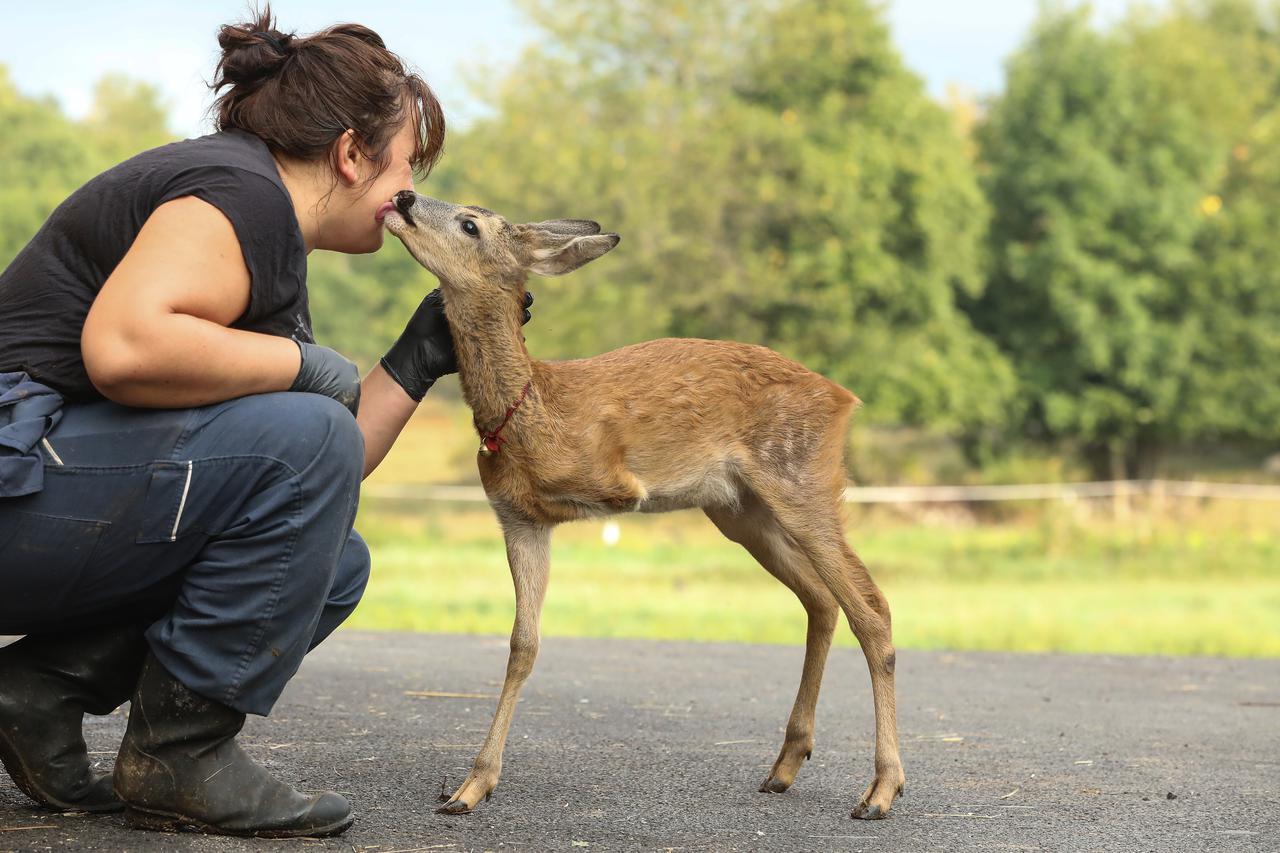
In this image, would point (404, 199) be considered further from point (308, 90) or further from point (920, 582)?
point (920, 582)

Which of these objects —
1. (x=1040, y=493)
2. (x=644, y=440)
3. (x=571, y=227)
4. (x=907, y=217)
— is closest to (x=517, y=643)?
(x=644, y=440)

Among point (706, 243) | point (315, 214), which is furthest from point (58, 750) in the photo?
point (706, 243)

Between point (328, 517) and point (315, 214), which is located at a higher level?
point (315, 214)

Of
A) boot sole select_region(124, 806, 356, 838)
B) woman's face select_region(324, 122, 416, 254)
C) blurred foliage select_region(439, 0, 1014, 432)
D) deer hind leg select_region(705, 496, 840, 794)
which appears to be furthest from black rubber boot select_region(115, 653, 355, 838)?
blurred foliage select_region(439, 0, 1014, 432)

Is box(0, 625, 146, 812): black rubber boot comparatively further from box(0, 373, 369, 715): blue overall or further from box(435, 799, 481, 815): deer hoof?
box(435, 799, 481, 815): deer hoof

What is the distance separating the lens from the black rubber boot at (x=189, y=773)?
11.1ft

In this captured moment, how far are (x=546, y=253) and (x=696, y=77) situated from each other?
1117 inches

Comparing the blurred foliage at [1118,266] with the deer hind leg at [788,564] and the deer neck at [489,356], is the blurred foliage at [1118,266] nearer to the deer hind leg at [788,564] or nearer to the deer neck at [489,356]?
the deer hind leg at [788,564]

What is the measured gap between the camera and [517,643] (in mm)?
4336

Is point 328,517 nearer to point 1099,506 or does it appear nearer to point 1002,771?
point 1002,771

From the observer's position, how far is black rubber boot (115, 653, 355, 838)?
3.37 metres

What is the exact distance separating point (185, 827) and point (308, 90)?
1.86 metres

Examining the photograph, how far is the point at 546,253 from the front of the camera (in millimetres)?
4805

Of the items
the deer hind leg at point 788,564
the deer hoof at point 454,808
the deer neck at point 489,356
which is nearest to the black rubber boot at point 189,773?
the deer hoof at point 454,808
